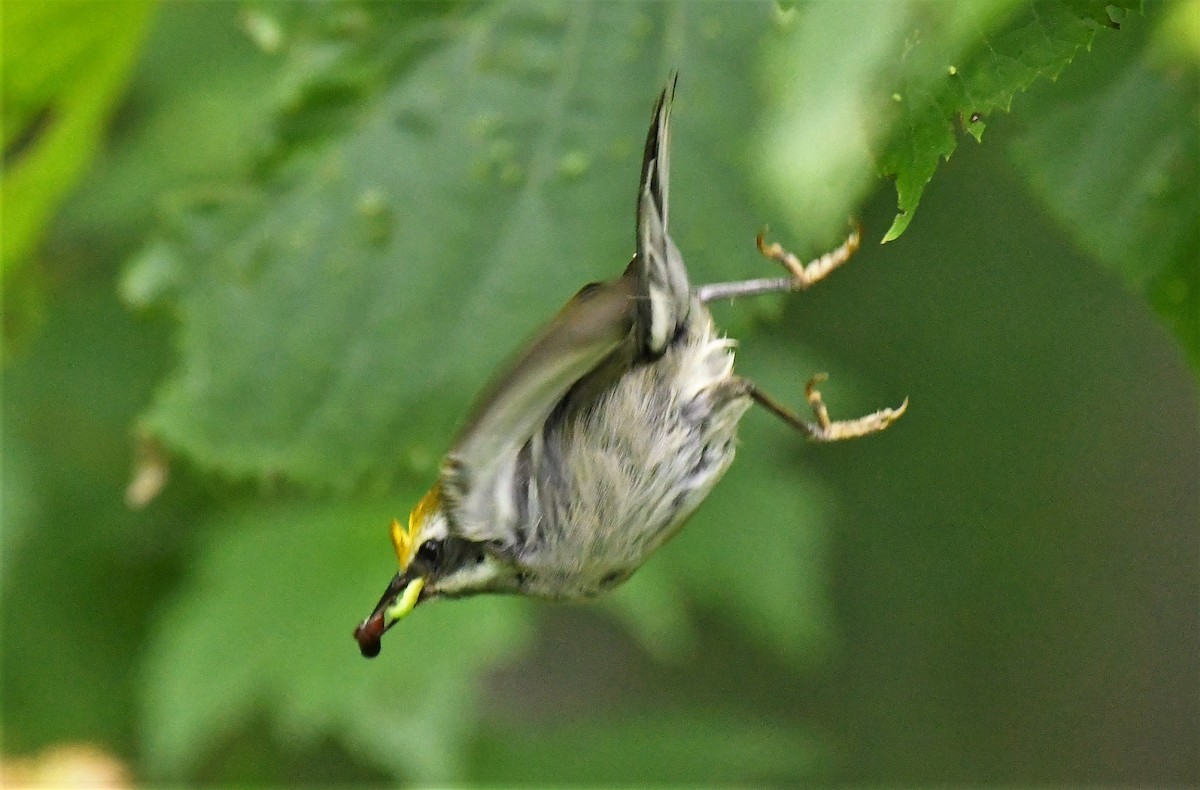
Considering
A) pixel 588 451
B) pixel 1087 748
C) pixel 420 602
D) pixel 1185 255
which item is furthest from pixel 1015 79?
pixel 1087 748

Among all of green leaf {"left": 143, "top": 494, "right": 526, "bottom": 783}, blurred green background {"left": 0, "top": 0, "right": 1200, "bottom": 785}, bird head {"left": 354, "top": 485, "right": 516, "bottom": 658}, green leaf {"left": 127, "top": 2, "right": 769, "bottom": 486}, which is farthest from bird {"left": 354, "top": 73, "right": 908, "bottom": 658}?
green leaf {"left": 143, "top": 494, "right": 526, "bottom": 783}

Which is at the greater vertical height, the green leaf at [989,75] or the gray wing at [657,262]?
the green leaf at [989,75]

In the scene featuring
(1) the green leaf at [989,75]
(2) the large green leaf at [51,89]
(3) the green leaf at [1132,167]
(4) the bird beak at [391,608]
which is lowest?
(4) the bird beak at [391,608]

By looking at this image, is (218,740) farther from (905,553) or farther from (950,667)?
(950,667)

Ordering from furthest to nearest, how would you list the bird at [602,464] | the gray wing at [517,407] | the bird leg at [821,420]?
1. the bird leg at [821,420]
2. the bird at [602,464]
3. the gray wing at [517,407]

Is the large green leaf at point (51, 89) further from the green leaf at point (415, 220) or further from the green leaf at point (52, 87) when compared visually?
the green leaf at point (415, 220)

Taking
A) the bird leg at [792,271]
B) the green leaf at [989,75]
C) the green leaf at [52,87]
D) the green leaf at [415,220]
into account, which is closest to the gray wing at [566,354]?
the bird leg at [792,271]

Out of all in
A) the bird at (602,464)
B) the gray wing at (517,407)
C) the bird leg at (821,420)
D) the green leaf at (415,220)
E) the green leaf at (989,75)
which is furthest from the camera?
the green leaf at (415,220)

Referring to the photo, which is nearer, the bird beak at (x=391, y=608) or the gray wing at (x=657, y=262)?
the gray wing at (x=657, y=262)
